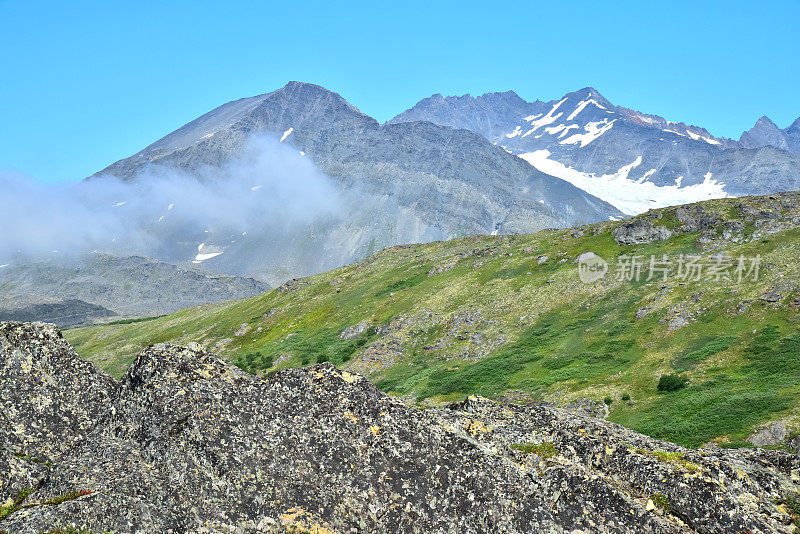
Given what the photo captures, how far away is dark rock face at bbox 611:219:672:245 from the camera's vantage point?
88.4 meters

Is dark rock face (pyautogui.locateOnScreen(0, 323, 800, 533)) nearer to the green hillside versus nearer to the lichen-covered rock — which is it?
the lichen-covered rock

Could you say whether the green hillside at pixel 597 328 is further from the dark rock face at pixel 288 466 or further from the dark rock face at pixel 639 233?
the dark rock face at pixel 288 466

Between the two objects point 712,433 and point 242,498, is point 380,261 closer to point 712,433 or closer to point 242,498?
point 712,433

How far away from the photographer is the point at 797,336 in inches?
1836

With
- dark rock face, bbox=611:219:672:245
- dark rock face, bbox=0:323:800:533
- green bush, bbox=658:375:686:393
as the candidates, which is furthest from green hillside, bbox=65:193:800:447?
dark rock face, bbox=0:323:800:533

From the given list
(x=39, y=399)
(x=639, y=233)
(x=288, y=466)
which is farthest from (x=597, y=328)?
(x=39, y=399)

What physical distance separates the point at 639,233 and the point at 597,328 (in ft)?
109

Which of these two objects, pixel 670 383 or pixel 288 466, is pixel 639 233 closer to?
pixel 670 383

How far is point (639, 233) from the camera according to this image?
297 feet

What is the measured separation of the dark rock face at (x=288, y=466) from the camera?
1234 cm

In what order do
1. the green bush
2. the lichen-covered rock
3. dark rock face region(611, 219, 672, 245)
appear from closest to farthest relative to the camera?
the lichen-covered rock
the green bush
dark rock face region(611, 219, 672, 245)

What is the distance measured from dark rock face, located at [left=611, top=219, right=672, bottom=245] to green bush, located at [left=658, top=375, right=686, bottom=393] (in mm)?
47855

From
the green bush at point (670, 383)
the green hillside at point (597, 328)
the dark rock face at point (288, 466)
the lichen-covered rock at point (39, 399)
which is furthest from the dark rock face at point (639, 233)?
the lichen-covered rock at point (39, 399)

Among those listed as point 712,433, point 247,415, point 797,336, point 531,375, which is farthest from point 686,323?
point 247,415
